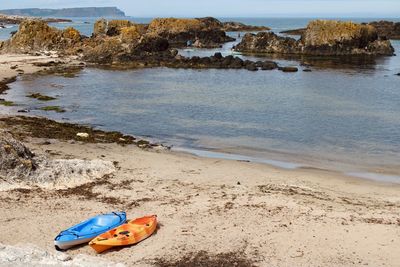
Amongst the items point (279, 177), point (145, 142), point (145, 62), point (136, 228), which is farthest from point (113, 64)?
point (136, 228)

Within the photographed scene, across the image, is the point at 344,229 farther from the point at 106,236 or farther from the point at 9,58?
the point at 9,58

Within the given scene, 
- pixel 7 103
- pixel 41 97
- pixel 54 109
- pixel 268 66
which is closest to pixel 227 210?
pixel 54 109

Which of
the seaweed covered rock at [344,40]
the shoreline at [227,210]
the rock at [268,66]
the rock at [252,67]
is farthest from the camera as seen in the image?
the seaweed covered rock at [344,40]

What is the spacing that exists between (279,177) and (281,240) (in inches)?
233

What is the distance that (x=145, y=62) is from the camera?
61.6m

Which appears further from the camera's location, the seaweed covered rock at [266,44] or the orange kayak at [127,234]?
the seaweed covered rock at [266,44]

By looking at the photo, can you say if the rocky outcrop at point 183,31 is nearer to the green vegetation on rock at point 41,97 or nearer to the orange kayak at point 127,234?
the green vegetation on rock at point 41,97

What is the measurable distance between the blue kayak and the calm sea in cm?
940

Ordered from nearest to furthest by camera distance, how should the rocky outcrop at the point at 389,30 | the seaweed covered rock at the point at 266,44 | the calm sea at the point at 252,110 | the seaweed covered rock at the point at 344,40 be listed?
the calm sea at the point at 252,110
the seaweed covered rock at the point at 344,40
the seaweed covered rock at the point at 266,44
the rocky outcrop at the point at 389,30

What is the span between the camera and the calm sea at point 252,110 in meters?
22.8

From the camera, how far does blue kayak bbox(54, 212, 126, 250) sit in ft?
38.5

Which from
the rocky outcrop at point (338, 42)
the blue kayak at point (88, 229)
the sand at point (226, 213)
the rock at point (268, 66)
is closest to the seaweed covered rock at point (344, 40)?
the rocky outcrop at point (338, 42)

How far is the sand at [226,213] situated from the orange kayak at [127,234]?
0.20m

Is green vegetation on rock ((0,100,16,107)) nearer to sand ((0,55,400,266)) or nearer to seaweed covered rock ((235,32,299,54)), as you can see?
sand ((0,55,400,266))
